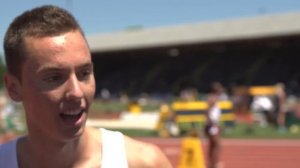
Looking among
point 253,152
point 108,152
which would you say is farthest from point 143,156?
point 253,152

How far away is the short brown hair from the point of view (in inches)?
73.6

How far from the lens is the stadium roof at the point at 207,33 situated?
38.7 meters

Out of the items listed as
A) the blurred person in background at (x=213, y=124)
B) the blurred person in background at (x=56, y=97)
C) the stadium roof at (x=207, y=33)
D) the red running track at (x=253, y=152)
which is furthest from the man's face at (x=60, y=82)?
the stadium roof at (x=207, y=33)

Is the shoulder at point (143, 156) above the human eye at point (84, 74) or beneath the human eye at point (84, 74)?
beneath

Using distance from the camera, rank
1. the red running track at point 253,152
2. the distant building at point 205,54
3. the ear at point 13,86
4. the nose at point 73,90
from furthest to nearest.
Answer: the distant building at point 205,54
the red running track at point 253,152
the ear at point 13,86
the nose at point 73,90

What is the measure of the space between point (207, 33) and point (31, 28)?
40.9 metres

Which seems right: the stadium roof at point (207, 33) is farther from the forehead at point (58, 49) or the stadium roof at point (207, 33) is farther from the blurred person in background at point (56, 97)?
the forehead at point (58, 49)

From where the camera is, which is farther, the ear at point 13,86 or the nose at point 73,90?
the ear at point 13,86

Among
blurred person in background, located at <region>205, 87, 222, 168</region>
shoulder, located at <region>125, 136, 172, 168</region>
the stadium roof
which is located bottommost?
blurred person in background, located at <region>205, 87, 222, 168</region>

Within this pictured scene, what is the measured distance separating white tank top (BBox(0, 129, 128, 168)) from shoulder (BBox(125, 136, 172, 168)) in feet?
0.12

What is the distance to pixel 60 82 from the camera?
5.94ft

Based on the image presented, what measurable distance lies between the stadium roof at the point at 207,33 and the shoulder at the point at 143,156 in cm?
3608

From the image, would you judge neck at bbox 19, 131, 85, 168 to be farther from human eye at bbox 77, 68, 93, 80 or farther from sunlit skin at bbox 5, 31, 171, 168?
human eye at bbox 77, 68, 93, 80

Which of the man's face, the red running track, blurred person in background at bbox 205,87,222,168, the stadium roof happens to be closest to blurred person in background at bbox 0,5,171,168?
the man's face
